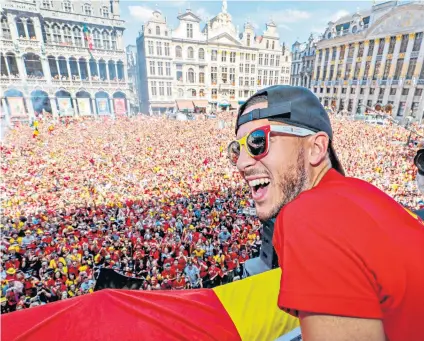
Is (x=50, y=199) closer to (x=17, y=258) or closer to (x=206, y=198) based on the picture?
(x=17, y=258)

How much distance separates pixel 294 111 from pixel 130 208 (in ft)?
34.9

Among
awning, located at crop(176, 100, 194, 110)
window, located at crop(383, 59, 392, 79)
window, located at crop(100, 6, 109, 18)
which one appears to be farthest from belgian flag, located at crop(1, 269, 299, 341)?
window, located at crop(383, 59, 392, 79)

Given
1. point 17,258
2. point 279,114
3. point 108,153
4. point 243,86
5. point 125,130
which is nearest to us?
point 279,114

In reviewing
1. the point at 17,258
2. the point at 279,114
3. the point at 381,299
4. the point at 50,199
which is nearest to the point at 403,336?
the point at 381,299

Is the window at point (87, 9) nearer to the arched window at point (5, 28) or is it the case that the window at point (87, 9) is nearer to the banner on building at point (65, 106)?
the arched window at point (5, 28)

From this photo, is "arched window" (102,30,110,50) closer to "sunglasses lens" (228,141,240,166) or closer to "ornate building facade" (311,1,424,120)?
"ornate building facade" (311,1,424,120)

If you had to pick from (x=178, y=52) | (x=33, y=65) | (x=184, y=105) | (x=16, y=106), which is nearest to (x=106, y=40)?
(x=33, y=65)

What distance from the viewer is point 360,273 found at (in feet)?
3.05

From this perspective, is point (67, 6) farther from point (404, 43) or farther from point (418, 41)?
point (418, 41)

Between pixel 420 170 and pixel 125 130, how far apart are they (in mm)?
24880

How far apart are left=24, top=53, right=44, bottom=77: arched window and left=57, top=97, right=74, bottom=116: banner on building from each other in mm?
3811

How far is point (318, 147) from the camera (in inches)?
65.0

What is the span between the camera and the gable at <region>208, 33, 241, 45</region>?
1754 inches

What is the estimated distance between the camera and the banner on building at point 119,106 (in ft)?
128
